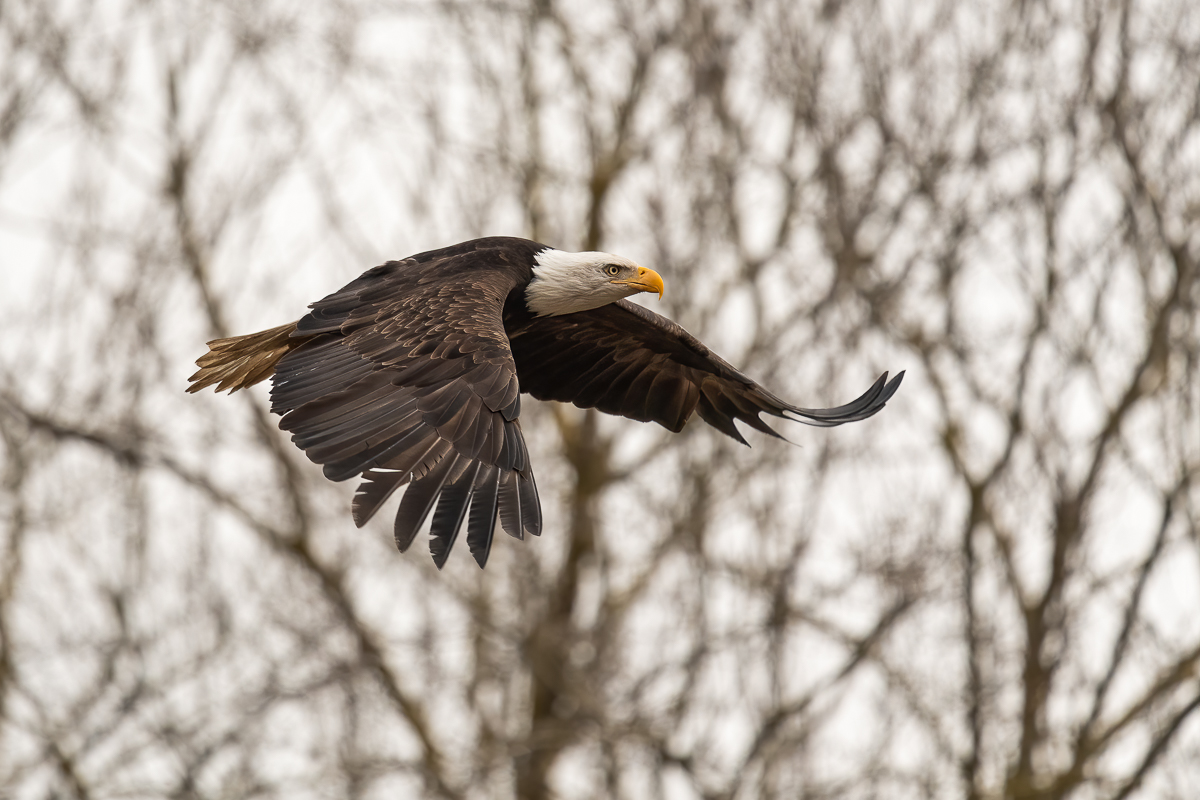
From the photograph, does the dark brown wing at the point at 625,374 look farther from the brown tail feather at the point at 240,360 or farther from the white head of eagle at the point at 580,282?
the brown tail feather at the point at 240,360

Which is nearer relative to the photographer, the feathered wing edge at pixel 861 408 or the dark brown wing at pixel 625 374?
the feathered wing edge at pixel 861 408

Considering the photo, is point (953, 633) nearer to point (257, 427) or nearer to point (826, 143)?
point (826, 143)

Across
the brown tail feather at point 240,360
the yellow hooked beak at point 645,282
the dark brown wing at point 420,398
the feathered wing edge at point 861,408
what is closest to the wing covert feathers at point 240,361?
the brown tail feather at point 240,360

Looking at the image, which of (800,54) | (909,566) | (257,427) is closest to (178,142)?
(257,427)

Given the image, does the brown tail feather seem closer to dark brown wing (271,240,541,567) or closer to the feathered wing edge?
dark brown wing (271,240,541,567)

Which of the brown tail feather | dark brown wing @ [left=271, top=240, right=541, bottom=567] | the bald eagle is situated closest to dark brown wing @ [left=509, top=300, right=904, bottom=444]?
the bald eagle

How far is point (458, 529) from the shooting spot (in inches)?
186

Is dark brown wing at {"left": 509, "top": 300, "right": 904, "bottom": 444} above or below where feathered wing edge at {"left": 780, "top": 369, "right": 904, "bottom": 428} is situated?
above

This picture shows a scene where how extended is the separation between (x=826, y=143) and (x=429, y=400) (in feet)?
27.2

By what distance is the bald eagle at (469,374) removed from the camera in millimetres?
4918

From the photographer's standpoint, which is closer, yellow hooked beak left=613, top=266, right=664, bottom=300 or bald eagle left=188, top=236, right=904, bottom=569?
bald eagle left=188, top=236, right=904, bottom=569

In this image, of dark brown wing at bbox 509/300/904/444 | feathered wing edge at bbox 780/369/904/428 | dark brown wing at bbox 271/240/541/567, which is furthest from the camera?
dark brown wing at bbox 509/300/904/444

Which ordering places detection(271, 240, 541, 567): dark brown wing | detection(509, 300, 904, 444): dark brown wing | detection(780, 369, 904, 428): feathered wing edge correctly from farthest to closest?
detection(509, 300, 904, 444): dark brown wing
detection(780, 369, 904, 428): feathered wing edge
detection(271, 240, 541, 567): dark brown wing

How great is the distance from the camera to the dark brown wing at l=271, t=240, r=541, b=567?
4.84 m
